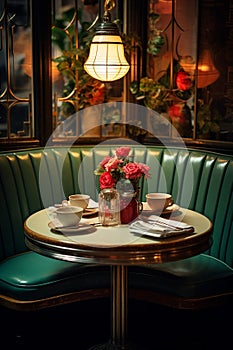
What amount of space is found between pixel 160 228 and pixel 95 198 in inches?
51.7

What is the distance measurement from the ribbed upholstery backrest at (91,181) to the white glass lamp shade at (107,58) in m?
0.67

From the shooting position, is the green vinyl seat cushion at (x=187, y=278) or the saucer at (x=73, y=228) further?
the green vinyl seat cushion at (x=187, y=278)

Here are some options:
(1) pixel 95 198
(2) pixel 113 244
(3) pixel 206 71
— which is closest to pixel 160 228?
(2) pixel 113 244

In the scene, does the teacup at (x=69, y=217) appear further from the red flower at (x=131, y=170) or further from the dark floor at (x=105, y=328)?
the dark floor at (x=105, y=328)

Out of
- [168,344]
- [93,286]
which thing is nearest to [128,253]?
[93,286]

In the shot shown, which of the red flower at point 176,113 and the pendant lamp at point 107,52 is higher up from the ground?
the pendant lamp at point 107,52

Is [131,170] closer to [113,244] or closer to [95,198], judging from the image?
[113,244]

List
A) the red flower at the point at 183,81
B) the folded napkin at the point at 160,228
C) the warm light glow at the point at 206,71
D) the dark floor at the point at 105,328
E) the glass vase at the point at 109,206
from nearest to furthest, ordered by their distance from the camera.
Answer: the folded napkin at the point at 160,228, the glass vase at the point at 109,206, the dark floor at the point at 105,328, the warm light glow at the point at 206,71, the red flower at the point at 183,81

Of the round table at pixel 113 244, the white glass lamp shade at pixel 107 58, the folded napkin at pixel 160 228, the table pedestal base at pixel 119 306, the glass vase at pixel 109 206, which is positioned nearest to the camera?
the round table at pixel 113 244

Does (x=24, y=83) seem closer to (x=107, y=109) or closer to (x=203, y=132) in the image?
(x=107, y=109)

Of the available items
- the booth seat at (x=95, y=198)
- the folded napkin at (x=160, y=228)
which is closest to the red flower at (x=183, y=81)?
the booth seat at (x=95, y=198)

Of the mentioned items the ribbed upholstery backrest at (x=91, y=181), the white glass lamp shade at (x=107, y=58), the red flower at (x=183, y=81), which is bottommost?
the ribbed upholstery backrest at (x=91, y=181)

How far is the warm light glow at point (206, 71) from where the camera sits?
153 inches

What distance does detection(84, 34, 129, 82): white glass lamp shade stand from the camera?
3.29 m
